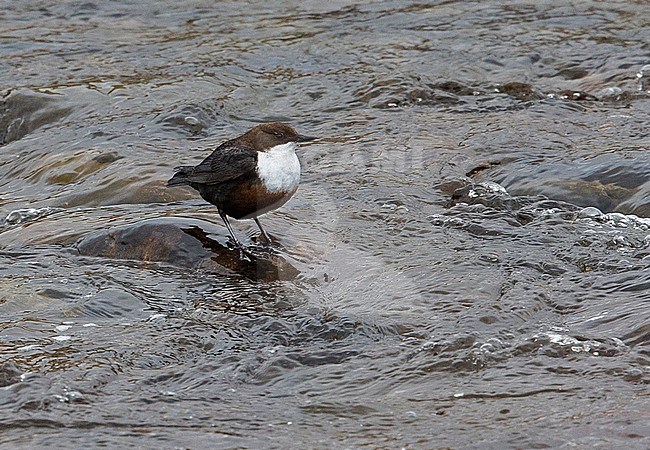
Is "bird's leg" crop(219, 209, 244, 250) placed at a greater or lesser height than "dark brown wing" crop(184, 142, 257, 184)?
lesser

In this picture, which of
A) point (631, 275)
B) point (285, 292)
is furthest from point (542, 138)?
point (285, 292)

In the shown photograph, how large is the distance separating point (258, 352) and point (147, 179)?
2378 millimetres

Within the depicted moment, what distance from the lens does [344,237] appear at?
5707 millimetres

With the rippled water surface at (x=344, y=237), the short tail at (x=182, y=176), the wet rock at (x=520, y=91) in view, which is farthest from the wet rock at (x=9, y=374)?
the wet rock at (x=520, y=91)

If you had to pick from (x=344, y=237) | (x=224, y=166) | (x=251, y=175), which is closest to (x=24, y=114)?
(x=224, y=166)

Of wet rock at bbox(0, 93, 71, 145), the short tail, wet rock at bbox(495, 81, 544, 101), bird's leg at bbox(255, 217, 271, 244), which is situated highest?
the short tail

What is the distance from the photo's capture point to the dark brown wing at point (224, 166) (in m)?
5.44

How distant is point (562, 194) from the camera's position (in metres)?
6.09

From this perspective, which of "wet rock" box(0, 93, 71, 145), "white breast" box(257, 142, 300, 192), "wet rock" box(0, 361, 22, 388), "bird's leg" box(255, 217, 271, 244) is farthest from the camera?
"wet rock" box(0, 93, 71, 145)

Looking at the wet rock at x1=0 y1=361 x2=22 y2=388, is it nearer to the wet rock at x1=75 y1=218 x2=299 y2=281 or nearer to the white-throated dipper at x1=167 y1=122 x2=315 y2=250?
the wet rock at x1=75 y1=218 x2=299 y2=281

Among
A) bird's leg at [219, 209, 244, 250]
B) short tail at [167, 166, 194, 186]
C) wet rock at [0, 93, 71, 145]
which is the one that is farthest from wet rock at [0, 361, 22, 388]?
wet rock at [0, 93, 71, 145]

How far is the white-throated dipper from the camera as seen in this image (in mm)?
5344

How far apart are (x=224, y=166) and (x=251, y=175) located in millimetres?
167

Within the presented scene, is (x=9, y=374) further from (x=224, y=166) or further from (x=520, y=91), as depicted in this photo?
(x=520, y=91)
